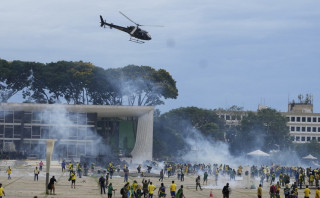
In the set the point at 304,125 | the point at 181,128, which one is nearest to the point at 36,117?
the point at 181,128

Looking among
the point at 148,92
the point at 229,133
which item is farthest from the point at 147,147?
the point at 229,133

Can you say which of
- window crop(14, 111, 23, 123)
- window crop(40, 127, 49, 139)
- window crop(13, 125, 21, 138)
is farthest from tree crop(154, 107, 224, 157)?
window crop(13, 125, 21, 138)

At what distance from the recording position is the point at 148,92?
12106cm

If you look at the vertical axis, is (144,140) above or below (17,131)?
below

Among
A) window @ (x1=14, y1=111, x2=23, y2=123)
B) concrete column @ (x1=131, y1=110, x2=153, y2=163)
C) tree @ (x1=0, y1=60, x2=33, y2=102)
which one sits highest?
tree @ (x1=0, y1=60, x2=33, y2=102)

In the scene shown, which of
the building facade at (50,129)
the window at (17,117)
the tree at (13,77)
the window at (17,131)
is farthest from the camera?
the tree at (13,77)

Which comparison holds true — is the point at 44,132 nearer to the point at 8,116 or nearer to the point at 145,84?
the point at 8,116

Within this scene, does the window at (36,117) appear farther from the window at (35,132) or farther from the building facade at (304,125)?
the building facade at (304,125)

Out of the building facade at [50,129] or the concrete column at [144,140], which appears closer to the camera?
→ the building facade at [50,129]

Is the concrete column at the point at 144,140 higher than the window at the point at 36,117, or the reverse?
the window at the point at 36,117

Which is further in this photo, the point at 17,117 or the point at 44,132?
the point at 17,117

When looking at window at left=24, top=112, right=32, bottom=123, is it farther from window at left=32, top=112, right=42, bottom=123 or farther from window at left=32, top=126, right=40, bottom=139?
window at left=32, top=126, right=40, bottom=139

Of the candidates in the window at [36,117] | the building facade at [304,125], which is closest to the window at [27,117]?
the window at [36,117]

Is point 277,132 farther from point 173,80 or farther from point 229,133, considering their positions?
point 173,80
